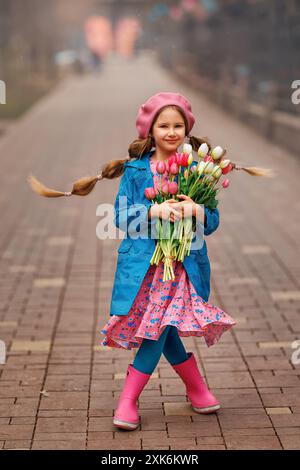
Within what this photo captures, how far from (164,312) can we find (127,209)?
0.50 metres

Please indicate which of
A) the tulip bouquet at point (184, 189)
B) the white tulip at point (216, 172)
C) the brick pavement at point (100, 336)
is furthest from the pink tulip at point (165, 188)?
the brick pavement at point (100, 336)

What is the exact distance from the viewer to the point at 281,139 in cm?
1698

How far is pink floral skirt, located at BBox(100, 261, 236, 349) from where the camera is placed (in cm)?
400

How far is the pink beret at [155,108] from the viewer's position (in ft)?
13.2

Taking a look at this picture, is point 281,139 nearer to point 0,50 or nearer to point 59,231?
point 59,231

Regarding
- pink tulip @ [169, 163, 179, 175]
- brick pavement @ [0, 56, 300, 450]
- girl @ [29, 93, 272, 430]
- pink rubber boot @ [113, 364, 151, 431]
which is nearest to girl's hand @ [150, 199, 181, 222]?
girl @ [29, 93, 272, 430]

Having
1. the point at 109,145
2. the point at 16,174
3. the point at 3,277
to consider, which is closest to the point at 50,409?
the point at 3,277

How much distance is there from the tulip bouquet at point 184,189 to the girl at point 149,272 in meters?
0.05

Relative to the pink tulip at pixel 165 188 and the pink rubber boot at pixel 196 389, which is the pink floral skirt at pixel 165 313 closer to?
the pink rubber boot at pixel 196 389

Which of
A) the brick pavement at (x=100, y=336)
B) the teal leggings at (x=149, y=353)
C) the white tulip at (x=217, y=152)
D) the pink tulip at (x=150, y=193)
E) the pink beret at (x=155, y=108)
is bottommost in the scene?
the brick pavement at (x=100, y=336)

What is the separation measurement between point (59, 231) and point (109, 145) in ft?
26.6

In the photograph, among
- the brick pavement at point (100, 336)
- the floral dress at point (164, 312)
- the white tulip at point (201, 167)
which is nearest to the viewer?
the white tulip at point (201, 167)

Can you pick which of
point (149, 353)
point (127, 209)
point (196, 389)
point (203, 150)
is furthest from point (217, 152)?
point (196, 389)

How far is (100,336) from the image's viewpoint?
5.64m
